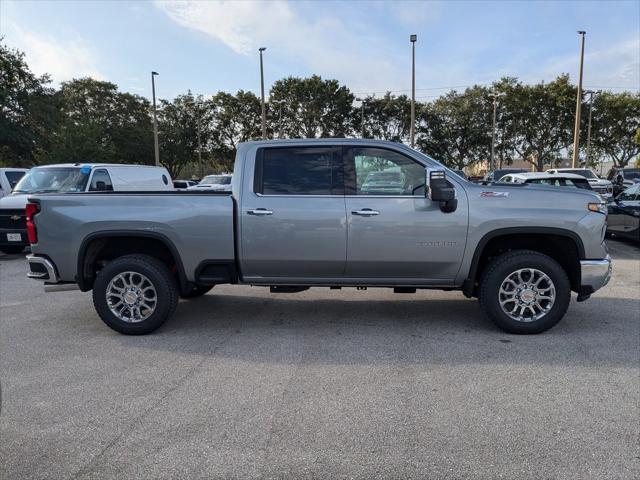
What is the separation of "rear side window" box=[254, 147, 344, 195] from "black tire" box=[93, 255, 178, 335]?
137 cm

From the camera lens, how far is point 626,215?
36.0 feet

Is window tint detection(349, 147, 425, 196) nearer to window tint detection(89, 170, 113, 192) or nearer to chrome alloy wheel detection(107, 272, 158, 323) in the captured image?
chrome alloy wheel detection(107, 272, 158, 323)

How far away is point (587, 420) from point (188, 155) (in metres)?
49.8

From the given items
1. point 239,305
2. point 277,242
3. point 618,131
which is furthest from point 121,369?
point 618,131

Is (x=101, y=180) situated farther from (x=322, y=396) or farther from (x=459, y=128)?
(x=459, y=128)

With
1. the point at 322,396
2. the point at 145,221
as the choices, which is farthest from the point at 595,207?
the point at 145,221

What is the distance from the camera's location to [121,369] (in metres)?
4.20

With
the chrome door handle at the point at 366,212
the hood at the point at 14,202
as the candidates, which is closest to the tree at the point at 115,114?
the hood at the point at 14,202

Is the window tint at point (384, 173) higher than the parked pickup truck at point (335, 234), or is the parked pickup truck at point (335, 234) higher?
the window tint at point (384, 173)

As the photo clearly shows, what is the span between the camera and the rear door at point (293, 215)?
192 inches

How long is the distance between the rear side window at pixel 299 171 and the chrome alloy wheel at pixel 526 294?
198 cm

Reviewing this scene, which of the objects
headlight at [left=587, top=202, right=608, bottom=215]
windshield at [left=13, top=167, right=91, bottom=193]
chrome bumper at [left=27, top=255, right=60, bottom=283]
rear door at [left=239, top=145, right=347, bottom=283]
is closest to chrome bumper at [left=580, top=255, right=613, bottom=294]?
headlight at [left=587, top=202, right=608, bottom=215]

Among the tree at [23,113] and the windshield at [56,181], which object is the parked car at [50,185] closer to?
the windshield at [56,181]

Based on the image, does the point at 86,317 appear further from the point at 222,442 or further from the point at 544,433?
the point at 544,433
